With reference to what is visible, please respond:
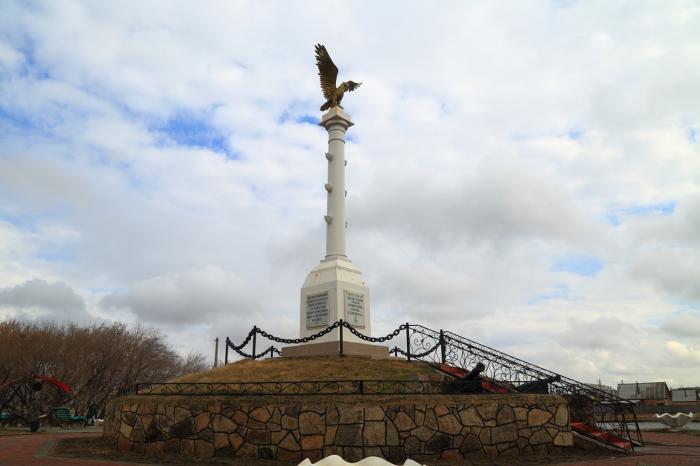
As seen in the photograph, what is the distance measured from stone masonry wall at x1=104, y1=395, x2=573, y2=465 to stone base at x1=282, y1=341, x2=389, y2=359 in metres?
5.34

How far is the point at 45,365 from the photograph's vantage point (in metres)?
35.8

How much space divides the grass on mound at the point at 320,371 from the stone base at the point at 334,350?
0.53 m

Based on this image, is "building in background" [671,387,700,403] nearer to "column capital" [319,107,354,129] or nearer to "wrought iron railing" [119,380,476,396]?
"column capital" [319,107,354,129]

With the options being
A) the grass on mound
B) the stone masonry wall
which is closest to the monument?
the grass on mound

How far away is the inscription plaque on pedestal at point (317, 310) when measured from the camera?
17.9m

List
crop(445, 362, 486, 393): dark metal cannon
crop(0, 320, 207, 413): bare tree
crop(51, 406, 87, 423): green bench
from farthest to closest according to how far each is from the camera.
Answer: crop(0, 320, 207, 413): bare tree → crop(51, 406, 87, 423): green bench → crop(445, 362, 486, 393): dark metal cannon

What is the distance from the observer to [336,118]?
2077 centimetres

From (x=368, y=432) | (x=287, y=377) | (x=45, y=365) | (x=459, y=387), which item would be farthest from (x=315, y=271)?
(x=45, y=365)

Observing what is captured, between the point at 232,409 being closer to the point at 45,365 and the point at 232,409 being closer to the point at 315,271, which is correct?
the point at 315,271

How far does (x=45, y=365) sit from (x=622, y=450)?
117 feet

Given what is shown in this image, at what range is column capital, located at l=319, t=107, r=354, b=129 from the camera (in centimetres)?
2077

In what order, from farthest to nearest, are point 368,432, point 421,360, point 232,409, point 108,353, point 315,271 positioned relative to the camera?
point 108,353 < point 315,271 < point 421,360 < point 232,409 < point 368,432

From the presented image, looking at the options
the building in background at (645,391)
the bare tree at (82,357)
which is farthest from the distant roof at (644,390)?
the bare tree at (82,357)

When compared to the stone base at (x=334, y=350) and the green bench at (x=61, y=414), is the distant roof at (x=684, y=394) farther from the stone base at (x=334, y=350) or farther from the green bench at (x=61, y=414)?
the green bench at (x=61, y=414)
